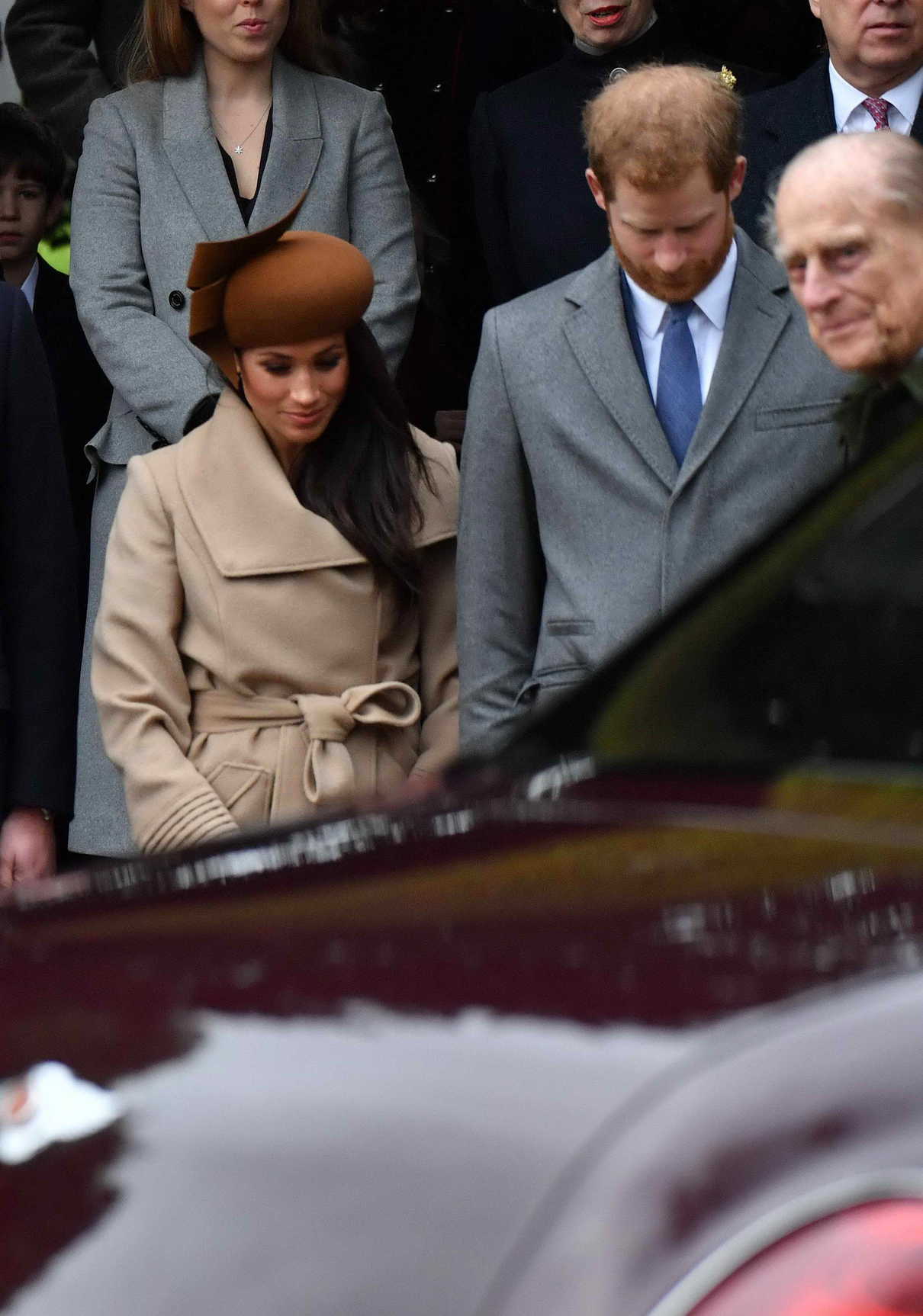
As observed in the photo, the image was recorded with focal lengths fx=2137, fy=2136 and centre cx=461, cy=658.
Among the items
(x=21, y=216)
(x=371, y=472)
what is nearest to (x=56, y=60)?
(x=21, y=216)

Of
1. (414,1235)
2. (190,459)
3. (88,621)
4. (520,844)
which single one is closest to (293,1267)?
(414,1235)

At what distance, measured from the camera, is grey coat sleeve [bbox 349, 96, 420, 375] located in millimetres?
4480

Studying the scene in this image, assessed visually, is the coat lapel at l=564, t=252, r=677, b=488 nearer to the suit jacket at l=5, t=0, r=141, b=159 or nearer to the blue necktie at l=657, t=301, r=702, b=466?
the blue necktie at l=657, t=301, r=702, b=466

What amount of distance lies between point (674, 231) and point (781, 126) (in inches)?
43.1

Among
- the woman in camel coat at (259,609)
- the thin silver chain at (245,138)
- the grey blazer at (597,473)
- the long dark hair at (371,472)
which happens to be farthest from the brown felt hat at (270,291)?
the thin silver chain at (245,138)

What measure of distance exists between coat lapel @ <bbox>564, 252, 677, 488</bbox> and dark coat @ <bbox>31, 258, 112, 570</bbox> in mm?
1888

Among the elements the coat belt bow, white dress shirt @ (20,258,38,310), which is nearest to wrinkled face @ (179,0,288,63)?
white dress shirt @ (20,258,38,310)

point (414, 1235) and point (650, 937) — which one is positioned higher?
point (650, 937)

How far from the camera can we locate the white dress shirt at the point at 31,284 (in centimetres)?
530

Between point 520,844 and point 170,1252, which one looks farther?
point 520,844

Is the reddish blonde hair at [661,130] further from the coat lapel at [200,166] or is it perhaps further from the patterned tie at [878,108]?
the coat lapel at [200,166]

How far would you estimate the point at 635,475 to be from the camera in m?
3.28

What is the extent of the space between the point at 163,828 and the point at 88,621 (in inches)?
52.1

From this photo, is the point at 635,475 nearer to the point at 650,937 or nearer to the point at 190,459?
the point at 190,459
